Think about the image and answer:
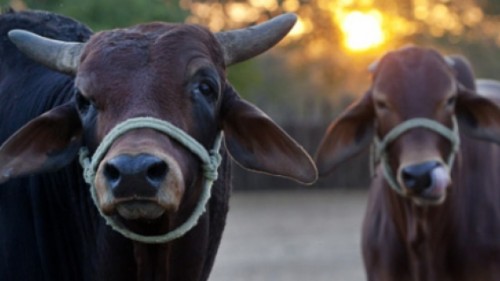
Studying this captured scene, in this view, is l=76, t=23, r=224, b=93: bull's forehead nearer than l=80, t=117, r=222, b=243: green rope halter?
No

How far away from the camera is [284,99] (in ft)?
142

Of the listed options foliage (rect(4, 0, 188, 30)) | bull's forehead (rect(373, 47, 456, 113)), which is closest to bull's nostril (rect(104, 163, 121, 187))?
bull's forehead (rect(373, 47, 456, 113))

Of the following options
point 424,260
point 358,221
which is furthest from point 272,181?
point 424,260

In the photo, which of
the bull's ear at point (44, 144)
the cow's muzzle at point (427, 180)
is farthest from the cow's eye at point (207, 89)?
the cow's muzzle at point (427, 180)

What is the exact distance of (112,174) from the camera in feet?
16.1

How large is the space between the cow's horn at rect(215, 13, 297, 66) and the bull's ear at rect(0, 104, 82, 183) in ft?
2.42

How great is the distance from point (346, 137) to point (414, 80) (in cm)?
77

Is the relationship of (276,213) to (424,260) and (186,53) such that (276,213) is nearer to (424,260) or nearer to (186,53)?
(424,260)

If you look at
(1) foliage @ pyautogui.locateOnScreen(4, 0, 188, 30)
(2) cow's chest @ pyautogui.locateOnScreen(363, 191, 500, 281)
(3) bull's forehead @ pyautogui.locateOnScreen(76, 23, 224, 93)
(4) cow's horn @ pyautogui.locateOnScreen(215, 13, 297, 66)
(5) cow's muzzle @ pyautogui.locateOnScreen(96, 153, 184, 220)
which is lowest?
(1) foliage @ pyautogui.locateOnScreen(4, 0, 188, 30)

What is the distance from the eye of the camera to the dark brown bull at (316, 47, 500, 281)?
328 inches

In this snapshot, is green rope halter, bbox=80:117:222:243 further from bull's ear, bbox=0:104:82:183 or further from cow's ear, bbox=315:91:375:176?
cow's ear, bbox=315:91:375:176

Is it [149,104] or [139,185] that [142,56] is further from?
[139,185]

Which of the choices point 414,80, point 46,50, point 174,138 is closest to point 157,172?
point 174,138

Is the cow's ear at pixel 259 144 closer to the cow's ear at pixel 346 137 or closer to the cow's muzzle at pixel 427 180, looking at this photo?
the cow's muzzle at pixel 427 180
